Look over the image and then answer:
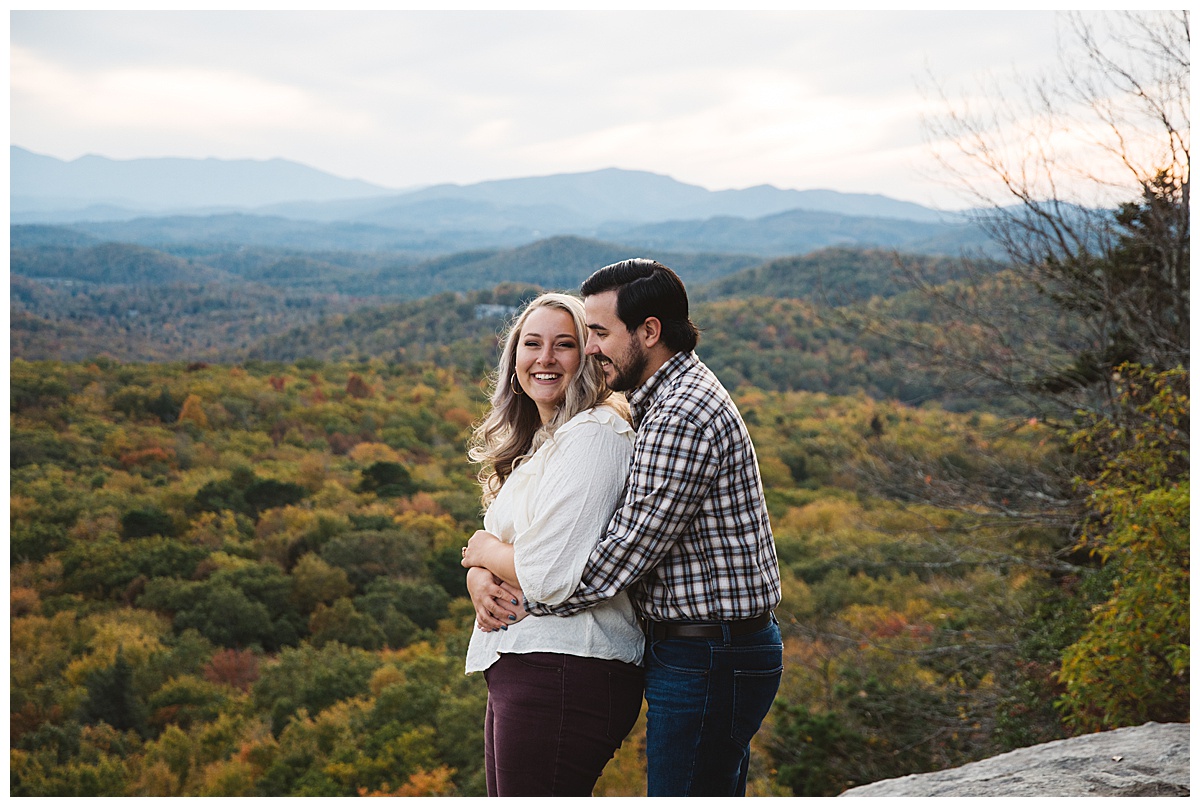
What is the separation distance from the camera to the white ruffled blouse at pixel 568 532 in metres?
1.74

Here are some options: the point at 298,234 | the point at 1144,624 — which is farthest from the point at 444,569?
the point at 298,234

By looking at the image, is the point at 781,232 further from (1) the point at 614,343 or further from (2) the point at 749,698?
(2) the point at 749,698

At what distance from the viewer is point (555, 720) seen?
176cm

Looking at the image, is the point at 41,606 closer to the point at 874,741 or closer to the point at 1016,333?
the point at 874,741

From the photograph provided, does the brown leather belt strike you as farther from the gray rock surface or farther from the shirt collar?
the gray rock surface

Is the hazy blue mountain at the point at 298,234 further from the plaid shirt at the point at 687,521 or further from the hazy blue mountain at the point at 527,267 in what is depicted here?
the plaid shirt at the point at 687,521

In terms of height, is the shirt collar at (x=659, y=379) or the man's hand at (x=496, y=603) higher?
the shirt collar at (x=659, y=379)

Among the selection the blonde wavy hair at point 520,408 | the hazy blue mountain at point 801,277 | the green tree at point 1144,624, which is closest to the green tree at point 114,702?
the green tree at point 1144,624

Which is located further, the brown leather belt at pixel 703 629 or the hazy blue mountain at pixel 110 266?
the hazy blue mountain at pixel 110 266

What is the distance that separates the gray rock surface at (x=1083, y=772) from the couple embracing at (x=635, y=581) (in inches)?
57.4

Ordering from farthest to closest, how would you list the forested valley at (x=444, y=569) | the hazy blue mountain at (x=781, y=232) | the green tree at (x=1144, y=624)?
the hazy blue mountain at (x=781, y=232)
the forested valley at (x=444, y=569)
the green tree at (x=1144, y=624)

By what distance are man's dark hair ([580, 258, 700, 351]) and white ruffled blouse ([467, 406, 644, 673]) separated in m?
0.20

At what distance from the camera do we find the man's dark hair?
1.87 metres
